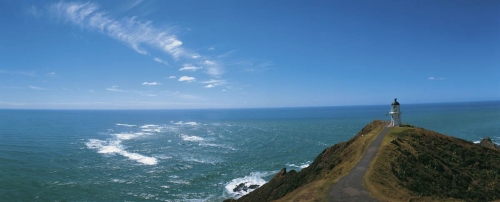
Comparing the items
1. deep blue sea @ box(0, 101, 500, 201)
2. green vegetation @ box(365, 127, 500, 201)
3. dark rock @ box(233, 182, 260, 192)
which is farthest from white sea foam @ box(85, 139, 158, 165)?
green vegetation @ box(365, 127, 500, 201)

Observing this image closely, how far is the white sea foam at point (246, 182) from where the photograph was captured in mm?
39125

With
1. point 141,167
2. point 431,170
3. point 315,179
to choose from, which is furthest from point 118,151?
point 431,170

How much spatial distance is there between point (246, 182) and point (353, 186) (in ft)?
83.0

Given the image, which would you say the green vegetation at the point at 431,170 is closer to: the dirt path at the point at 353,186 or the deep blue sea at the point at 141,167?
the dirt path at the point at 353,186

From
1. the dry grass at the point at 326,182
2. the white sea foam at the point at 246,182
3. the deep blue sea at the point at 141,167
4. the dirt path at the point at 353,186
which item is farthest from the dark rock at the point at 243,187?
the dirt path at the point at 353,186

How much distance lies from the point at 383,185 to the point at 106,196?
3463 cm

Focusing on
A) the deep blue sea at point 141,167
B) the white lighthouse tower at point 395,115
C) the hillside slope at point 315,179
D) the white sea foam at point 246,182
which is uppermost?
the white lighthouse tower at point 395,115

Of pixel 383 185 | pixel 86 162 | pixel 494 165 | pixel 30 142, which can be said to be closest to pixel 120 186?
Result: pixel 86 162

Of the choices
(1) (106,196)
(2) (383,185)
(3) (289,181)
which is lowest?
(1) (106,196)

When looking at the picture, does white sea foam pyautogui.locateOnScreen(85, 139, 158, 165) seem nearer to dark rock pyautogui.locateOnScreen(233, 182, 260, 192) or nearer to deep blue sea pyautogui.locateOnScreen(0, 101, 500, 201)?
deep blue sea pyautogui.locateOnScreen(0, 101, 500, 201)

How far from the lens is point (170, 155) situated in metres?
62.4

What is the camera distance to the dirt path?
1828cm

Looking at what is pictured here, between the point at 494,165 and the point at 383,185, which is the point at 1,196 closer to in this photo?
the point at 383,185

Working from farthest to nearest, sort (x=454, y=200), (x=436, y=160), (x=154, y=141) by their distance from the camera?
(x=154, y=141) < (x=436, y=160) < (x=454, y=200)
